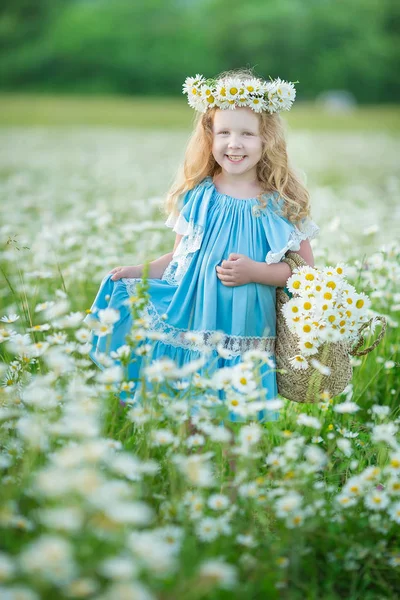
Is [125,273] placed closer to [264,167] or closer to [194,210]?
[194,210]

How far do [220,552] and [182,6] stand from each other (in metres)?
51.3

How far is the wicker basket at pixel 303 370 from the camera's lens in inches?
109

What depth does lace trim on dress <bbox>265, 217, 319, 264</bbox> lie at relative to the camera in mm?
2846

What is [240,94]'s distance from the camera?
9.55 feet

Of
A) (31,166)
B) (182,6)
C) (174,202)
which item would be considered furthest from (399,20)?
(174,202)

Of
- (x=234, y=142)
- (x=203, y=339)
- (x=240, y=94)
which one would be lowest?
(x=203, y=339)

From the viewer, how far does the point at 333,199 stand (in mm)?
7918

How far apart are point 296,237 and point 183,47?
43074 millimetres

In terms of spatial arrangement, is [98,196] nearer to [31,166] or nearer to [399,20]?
[31,166]

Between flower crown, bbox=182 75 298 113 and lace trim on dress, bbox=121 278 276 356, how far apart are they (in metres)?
0.85

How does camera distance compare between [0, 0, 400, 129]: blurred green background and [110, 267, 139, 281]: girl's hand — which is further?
[0, 0, 400, 129]: blurred green background

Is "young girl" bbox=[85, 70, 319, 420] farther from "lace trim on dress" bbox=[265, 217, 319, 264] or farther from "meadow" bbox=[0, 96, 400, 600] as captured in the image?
"meadow" bbox=[0, 96, 400, 600]

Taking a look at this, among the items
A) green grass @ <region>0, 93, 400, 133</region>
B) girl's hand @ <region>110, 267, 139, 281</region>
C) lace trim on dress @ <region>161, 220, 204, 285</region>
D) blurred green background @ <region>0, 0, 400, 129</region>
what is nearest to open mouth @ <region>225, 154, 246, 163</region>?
lace trim on dress @ <region>161, 220, 204, 285</region>

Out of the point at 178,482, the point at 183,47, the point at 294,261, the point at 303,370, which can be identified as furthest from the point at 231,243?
the point at 183,47
